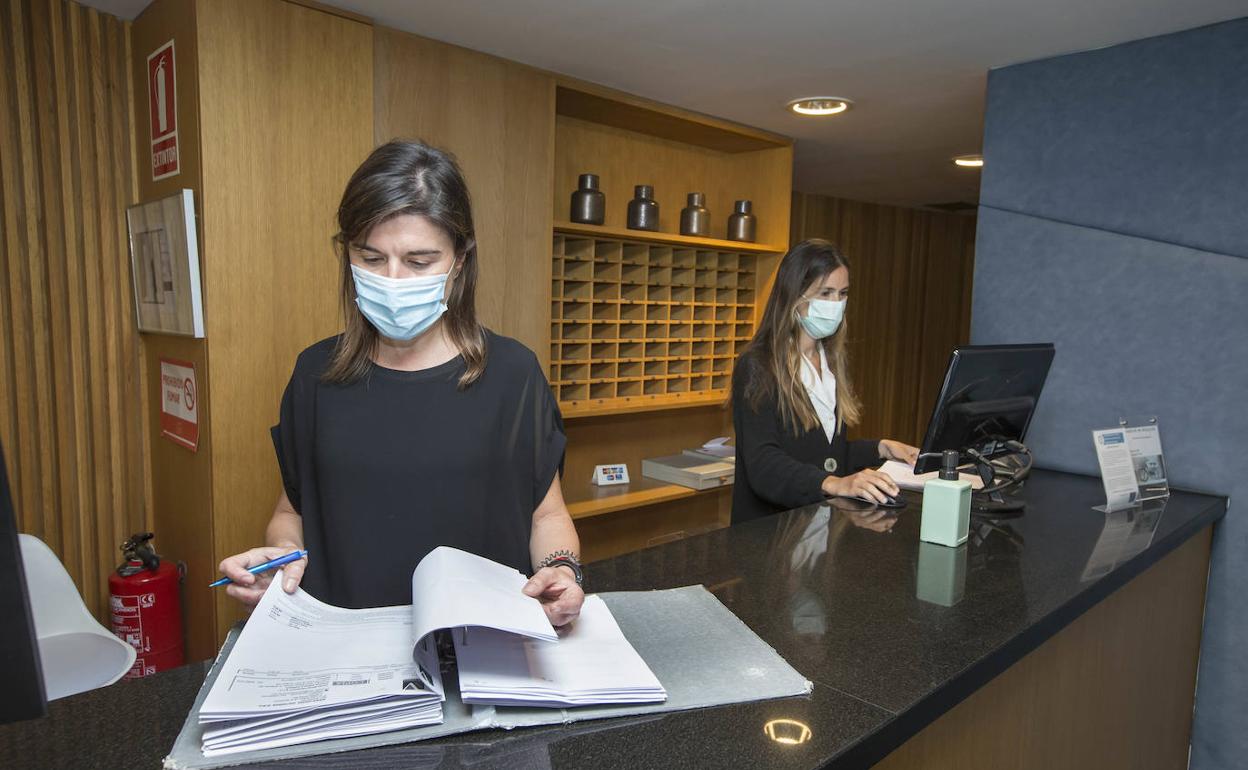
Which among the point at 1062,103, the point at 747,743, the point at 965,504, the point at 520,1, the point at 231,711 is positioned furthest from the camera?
the point at 1062,103

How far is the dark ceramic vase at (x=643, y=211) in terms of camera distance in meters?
3.34

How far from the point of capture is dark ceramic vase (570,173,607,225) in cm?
313

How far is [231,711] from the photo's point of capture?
732 mm

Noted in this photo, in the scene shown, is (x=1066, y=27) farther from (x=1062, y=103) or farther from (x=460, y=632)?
(x=460, y=632)

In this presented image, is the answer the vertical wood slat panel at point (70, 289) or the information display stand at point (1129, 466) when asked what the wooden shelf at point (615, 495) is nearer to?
the vertical wood slat panel at point (70, 289)

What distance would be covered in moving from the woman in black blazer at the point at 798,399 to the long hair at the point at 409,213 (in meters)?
0.96

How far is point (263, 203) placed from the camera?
2178mm

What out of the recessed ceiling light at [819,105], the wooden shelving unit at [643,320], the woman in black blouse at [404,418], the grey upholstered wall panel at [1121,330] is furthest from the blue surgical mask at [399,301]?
the recessed ceiling light at [819,105]

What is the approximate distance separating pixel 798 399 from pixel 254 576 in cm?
146

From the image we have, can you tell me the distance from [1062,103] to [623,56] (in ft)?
4.68

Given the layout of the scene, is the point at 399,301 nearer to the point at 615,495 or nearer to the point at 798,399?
the point at 798,399

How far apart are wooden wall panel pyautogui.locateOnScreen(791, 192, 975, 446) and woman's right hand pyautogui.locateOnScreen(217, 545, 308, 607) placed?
15.6ft

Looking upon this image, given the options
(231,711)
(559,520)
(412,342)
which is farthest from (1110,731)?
(231,711)

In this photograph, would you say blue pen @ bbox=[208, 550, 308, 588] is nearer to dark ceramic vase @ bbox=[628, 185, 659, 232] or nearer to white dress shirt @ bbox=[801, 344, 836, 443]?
white dress shirt @ bbox=[801, 344, 836, 443]
